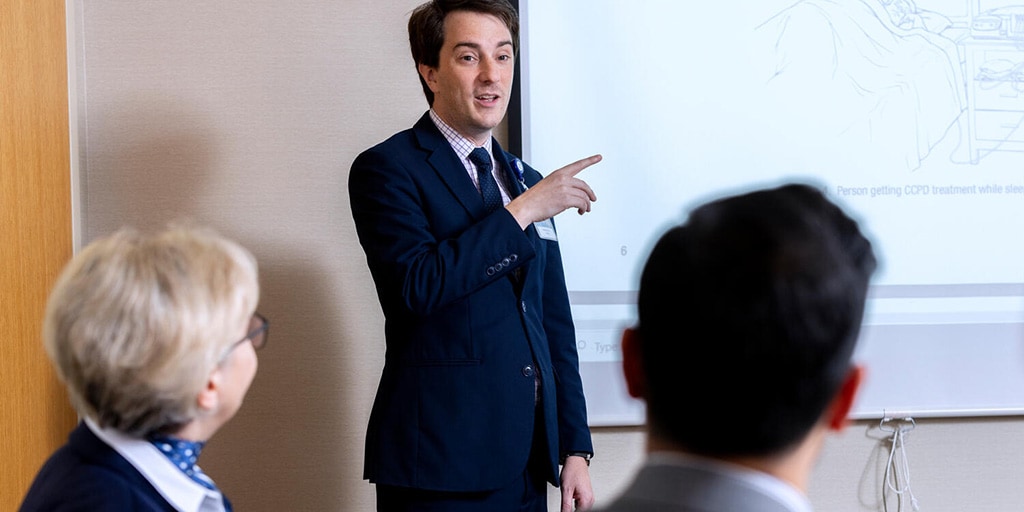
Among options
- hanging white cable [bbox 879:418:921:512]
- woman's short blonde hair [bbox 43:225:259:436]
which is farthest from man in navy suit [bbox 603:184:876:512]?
hanging white cable [bbox 879:418:921:512]

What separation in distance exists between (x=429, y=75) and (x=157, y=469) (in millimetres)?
1115

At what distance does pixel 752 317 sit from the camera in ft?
2.24

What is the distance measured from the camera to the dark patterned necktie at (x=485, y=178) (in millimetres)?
1917

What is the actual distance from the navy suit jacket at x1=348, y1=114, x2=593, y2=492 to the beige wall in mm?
724

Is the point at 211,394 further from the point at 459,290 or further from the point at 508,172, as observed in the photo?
the point at 508,172

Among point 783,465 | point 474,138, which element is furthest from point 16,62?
point 783,465

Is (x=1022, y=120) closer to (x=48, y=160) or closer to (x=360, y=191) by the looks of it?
(x=360, y=191)

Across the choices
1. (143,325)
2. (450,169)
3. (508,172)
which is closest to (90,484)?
(143,325)

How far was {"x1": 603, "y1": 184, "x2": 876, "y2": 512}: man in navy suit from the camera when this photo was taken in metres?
0.68

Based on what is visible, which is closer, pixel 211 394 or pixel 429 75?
pixel 211 394

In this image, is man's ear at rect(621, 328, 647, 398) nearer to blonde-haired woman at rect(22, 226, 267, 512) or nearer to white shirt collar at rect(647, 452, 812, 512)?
white shirt collar at rect(647, 452, 812, 512)

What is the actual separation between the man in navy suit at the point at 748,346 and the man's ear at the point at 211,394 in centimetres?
58

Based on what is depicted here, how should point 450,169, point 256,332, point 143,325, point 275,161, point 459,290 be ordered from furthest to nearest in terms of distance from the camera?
point 275,161
point 450,169
point 459,290
point 256,332
point 143,325

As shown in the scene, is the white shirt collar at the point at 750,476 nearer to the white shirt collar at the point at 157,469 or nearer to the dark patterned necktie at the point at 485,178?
the white shirt collar at the point at 157,469
